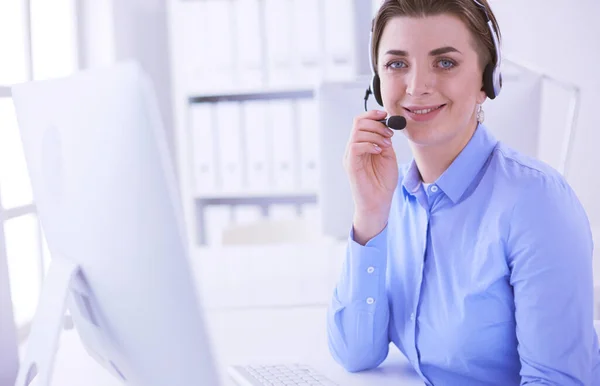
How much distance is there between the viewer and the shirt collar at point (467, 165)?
1011 millimetres

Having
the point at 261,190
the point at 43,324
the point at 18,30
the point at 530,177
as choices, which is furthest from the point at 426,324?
the point at 261,190

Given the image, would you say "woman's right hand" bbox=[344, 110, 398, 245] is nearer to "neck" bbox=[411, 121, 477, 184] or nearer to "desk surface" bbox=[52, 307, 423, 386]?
"neck" bbox=[411, 121, 477, 184]

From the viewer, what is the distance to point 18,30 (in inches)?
67.7

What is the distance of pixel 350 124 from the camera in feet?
5.09

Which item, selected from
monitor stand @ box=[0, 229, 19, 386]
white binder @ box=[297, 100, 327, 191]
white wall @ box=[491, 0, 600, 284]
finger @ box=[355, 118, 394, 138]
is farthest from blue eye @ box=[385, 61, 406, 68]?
white wall @ box=[491, 0, 600, 284]

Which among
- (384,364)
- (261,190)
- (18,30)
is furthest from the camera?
(261,190)

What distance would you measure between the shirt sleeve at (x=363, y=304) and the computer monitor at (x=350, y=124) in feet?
1.54

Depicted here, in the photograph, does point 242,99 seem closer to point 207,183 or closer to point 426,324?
point 207,183

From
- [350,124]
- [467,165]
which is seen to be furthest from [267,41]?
[467,165]

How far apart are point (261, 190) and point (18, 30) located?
1181 mm

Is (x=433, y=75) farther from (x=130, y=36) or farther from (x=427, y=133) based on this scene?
(x=130, y=36)

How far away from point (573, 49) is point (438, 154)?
1.90 m

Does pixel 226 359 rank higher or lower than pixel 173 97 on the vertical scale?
lower

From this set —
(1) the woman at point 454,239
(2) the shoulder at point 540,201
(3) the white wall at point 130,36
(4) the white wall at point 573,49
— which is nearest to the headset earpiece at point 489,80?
(1) the woman at point 454,239
